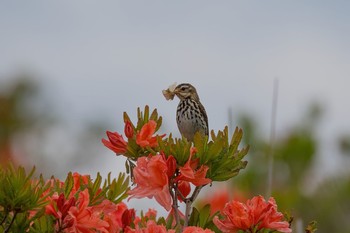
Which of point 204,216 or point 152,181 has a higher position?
point 152,181

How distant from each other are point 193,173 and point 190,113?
2.92 meters

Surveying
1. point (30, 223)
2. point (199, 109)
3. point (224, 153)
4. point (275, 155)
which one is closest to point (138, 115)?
point (224, 153)

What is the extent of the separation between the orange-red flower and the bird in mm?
2453

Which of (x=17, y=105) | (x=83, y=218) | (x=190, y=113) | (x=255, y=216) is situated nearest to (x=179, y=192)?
(x=255, y=216)

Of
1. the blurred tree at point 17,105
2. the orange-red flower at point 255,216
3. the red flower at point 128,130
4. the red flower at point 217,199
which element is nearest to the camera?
the orange-red flower at point 255,216

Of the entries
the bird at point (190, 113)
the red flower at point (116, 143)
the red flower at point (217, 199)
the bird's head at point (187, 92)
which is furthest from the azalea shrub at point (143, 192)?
the red flower at point (217, 199)

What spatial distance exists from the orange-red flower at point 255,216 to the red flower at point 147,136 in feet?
1.17

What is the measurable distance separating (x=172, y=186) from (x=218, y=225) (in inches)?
8.0

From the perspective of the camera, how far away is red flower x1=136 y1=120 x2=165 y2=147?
3.28 m

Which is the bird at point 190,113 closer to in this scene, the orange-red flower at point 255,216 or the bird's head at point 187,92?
the bird's head at point 187,92

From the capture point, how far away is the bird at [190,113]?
571cm

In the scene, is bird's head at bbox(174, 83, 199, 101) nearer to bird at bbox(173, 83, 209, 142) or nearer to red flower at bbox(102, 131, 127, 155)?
bird at bbox(173, 83, 209, 142)

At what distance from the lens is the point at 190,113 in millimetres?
6020

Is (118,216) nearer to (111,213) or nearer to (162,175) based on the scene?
(111,213)
